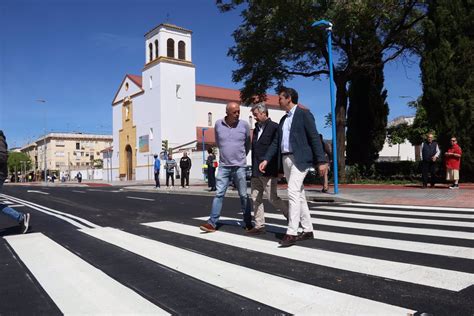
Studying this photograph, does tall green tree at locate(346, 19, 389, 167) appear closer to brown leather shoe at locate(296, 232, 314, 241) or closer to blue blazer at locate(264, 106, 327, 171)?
blue blazer at locate(264, 106, 327, 171)

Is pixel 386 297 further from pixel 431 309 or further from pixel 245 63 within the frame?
pixel 245 63

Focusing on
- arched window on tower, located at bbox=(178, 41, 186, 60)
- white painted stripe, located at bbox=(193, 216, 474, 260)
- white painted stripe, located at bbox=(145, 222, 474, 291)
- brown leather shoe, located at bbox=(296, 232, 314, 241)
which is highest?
arched window on tower, located at bbox=(178, 41, 186, 60)

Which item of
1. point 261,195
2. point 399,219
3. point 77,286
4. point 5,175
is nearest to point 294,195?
point 261,195

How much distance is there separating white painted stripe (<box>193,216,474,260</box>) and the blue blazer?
112 centimetres

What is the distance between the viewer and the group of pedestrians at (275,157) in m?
4.98

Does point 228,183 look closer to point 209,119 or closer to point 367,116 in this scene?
point 367,116

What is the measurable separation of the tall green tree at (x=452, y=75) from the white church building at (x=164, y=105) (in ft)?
101

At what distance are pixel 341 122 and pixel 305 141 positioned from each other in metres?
15.0

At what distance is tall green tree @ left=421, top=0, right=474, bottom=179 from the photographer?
14852 mm

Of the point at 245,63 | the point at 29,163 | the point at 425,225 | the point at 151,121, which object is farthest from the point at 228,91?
the point at 29,163

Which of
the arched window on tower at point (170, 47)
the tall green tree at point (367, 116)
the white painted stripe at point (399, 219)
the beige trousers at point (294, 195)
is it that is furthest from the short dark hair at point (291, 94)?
the arched window on tower at point (170, 47)

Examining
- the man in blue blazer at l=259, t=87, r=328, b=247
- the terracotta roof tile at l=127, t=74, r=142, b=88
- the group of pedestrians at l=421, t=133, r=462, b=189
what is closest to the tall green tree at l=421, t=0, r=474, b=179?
the group of pedestrians at l=421, t=133, r=462, b=189

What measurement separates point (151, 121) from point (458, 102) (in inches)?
1595

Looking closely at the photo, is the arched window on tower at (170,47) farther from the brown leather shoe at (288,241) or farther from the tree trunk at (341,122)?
the brown leather shoe at (288,241)
